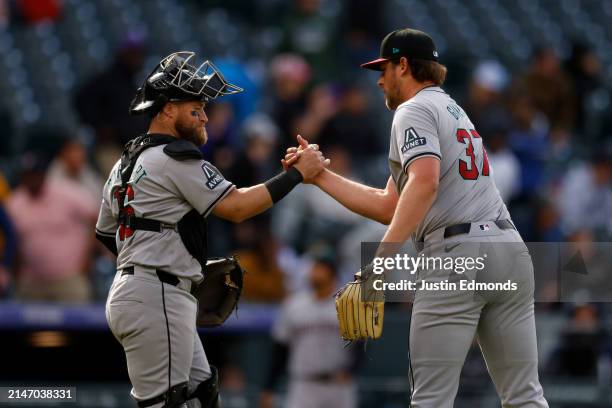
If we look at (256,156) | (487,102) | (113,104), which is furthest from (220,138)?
(487,102)

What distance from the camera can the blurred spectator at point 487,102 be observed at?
466 inches

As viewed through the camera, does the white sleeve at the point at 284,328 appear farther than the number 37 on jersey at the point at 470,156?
Yes

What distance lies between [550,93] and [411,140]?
8126 mm

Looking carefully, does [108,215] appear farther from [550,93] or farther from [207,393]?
[550,93]

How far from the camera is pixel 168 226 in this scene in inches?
227

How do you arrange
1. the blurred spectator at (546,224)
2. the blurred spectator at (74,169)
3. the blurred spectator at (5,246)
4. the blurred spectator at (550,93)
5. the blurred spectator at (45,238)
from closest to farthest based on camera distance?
the blurred spectator at (5,246) → the blurred spectator at (45,238) → the blurred spectator at (74,169) → the blurred spectator at (546,224) → the blurred spectator at (550,93)

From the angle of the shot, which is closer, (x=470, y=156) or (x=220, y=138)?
(x=470, y=156)

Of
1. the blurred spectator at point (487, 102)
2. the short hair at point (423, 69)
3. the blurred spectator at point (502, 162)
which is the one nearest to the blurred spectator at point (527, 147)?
the blurred spectator at point (487, 102)

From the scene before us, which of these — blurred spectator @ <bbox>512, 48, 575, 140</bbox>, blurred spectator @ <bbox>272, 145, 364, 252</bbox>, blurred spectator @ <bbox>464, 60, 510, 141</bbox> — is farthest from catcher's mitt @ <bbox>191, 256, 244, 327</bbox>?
blurred spectator @ <bbox>512, 48, 575, 140</bbox>

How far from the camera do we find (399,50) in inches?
234

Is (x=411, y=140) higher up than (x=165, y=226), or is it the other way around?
(x=411, y=140)

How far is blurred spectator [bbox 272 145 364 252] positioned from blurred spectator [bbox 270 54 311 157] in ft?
2.07

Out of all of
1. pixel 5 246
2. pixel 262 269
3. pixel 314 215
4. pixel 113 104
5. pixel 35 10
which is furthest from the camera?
pixel 35 10

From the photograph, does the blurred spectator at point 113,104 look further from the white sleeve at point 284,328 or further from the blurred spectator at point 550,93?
the blurred spectator at point 550,93
